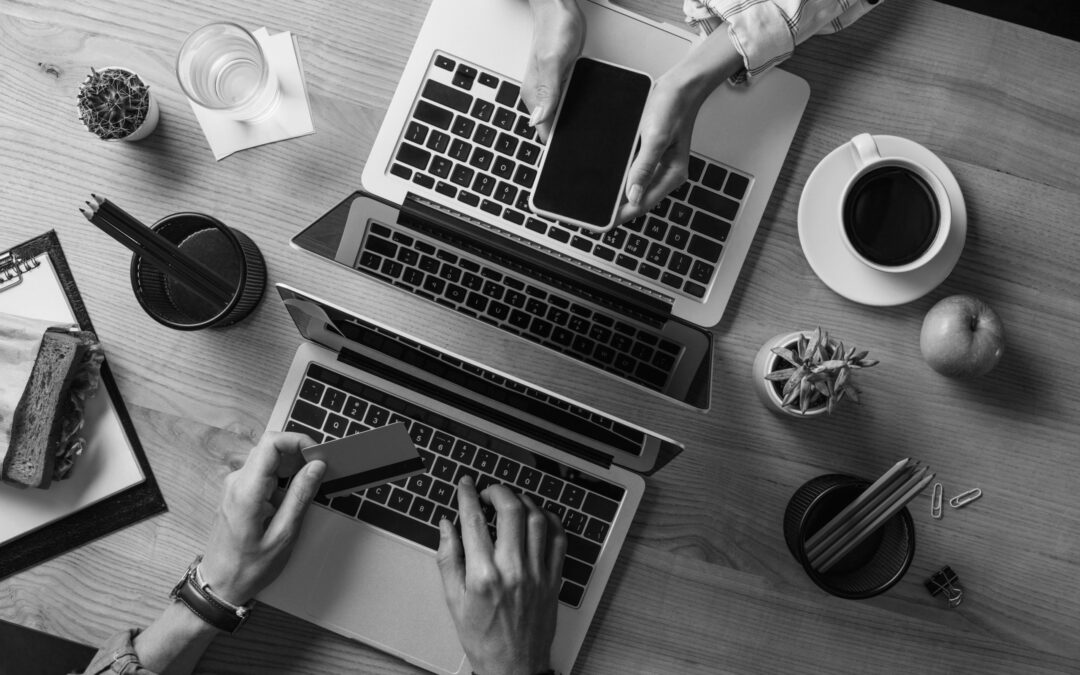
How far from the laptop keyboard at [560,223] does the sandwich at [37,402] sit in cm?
51

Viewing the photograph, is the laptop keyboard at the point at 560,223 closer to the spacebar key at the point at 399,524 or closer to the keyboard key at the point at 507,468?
the keyboard key at the point at 507,468

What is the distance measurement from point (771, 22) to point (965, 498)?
65cm

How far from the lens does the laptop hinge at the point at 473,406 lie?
2.88 ft

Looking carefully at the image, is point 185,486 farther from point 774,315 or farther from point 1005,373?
point 1005,373

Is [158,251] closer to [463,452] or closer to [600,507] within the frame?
[463,452]

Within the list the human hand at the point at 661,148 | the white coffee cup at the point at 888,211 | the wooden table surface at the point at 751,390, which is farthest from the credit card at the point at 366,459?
the white coffee cup at the point at 888,211

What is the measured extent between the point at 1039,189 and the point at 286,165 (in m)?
1.00

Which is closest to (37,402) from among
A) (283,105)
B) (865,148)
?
(283,105)

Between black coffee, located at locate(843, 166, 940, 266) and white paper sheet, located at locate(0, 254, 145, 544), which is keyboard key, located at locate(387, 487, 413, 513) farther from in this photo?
black coffee, located at locate(843, 166, 940, 266)

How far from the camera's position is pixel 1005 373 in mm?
908

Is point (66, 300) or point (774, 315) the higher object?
point (774, 315)

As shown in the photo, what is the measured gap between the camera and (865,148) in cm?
85

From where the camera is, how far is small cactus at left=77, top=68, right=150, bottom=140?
884 mm

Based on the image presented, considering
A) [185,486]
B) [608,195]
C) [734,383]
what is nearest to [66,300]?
[185,486]
